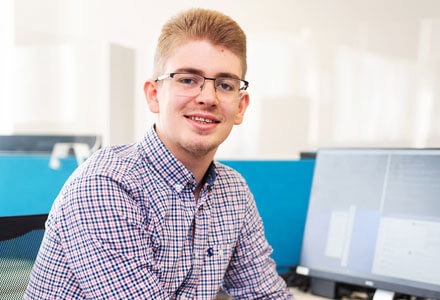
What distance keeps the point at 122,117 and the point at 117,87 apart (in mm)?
257

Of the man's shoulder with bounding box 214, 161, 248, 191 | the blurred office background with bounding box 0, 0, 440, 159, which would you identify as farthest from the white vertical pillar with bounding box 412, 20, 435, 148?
the man's shoulder with bounding box 214, 161, 248, 191

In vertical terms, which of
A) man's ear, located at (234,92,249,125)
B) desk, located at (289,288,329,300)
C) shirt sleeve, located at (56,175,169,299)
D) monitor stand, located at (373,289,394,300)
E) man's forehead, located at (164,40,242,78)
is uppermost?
man's forehead, located at (164,40,242,78)

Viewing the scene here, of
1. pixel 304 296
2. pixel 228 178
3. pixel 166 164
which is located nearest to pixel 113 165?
pixel 166 164

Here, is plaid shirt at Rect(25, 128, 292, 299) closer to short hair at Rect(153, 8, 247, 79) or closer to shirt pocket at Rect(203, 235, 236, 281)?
shirt pocket at Rect(203, 235, 236, 281)

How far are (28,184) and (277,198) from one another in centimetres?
82

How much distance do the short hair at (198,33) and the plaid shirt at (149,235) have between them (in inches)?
7.2

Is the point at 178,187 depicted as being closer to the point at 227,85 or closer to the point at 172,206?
the point at 172,206

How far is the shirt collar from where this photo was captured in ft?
3.15

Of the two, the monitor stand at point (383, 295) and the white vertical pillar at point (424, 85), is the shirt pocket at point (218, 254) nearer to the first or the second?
the monitor stand at point (383, 295)

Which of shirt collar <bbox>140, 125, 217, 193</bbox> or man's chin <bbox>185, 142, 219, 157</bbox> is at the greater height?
man's chin <bbox>185, 142, 219, 157</bbox>

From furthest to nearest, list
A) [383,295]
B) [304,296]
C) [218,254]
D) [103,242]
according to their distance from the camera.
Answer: [304,296], [383,295], [218,254], [103,242]

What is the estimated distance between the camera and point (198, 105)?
3.05ft

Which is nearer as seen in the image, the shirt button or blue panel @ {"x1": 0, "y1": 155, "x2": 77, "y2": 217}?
the shirt button

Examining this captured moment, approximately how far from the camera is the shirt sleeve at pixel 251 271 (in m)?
1.10
